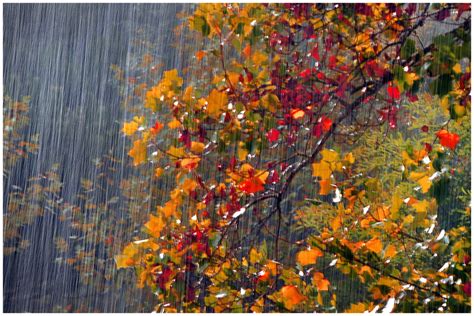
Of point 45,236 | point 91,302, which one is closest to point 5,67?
point 45,236

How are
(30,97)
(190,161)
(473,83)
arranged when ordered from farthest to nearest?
(30,97) < (190,161) < (473,83)

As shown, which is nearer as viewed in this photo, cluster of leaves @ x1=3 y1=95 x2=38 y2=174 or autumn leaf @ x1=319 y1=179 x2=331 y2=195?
autumn leaf @ x1=319 y1=179 x2=331 y2=195

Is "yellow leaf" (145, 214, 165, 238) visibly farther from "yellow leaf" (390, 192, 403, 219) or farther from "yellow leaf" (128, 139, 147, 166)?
"yellow leaf" (390, 192, 403, 219)

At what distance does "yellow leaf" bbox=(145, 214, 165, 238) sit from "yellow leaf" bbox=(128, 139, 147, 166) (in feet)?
0.45

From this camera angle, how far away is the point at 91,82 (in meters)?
4.38

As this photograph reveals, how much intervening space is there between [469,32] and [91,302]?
3420 mm

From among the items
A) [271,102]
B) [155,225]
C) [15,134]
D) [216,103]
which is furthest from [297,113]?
[15,134]

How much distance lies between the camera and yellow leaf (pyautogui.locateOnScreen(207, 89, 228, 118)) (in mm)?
1389

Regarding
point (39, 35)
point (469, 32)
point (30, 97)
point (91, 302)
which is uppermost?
point (39, 35)

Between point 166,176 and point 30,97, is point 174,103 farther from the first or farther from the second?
point 30,97

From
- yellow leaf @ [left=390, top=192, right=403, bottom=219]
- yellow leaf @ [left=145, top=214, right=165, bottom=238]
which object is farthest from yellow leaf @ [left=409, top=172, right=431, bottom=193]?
yellow leaf @ [left=145, top=214, right=165, bottom=238]

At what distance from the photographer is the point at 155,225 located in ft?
4.73

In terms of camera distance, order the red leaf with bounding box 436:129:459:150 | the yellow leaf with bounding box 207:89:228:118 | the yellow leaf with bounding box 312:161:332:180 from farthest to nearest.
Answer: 1. the yellow leaf with bounding box 207:89:228:118
2. the yellow leaf with bounding box 312:161:332:180
3. the red leaf with bounding box 436:129:459:150

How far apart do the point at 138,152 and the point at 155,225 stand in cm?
18
